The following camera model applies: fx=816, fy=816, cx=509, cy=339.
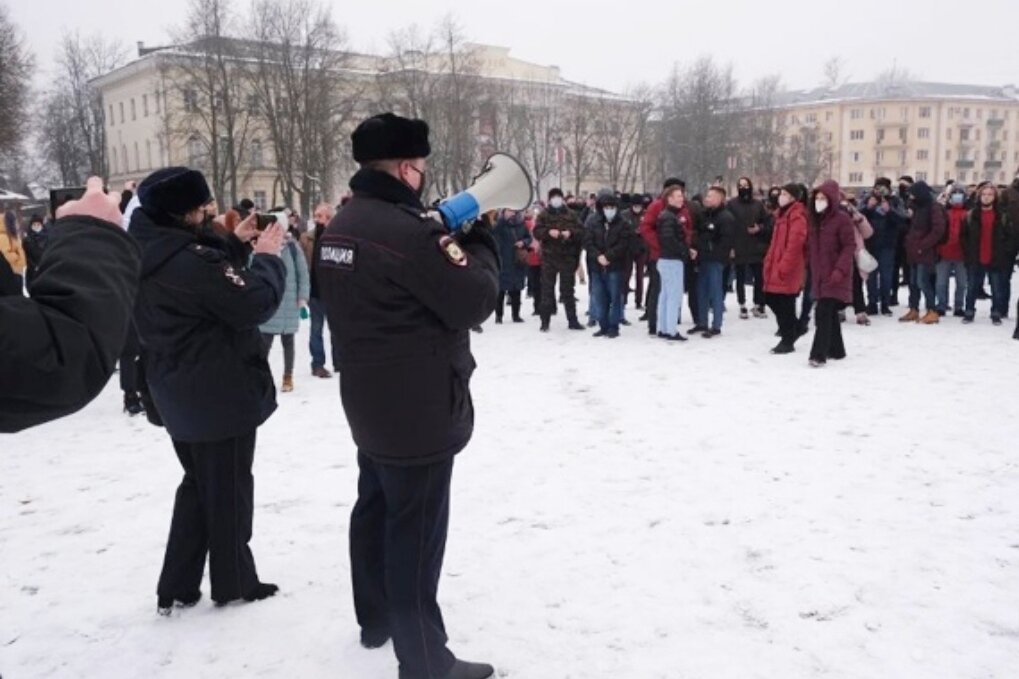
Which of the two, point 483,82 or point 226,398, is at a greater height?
point 483,82

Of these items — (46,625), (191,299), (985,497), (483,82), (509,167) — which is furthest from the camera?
(483,82)

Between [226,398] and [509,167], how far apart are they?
5.46ft

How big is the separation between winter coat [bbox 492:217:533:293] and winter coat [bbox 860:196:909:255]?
5.57 meters

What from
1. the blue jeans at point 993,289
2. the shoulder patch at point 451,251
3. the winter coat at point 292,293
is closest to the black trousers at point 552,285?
the winter coat at point 292,293

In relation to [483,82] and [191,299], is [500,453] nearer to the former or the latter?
[191,299]

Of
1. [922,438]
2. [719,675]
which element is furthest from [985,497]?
[719,675]

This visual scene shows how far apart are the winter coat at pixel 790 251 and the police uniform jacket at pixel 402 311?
7551 mm

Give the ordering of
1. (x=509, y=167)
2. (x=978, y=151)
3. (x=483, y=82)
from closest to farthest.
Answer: (x=509, y=167) < (x=483, y=82) < (x=978, y=151)

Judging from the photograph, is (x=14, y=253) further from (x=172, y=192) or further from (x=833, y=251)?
(x=833, y=251)

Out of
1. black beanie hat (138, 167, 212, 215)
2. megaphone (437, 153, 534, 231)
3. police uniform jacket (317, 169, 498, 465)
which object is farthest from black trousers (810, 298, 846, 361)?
black beanie hat (138, 167, 212, 215)

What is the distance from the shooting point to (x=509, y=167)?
10.6 ft

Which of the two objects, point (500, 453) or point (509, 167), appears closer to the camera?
point (509, 167)

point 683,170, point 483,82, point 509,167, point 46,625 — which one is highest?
point 483,82

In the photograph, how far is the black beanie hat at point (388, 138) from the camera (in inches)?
117
